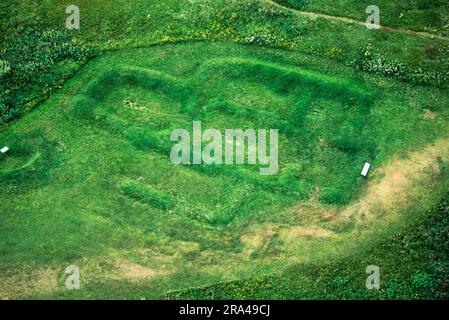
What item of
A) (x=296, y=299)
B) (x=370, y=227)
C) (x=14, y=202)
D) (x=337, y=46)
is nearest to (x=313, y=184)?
(x=370, y=227)

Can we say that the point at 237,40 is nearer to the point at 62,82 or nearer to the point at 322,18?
the point at 322,18

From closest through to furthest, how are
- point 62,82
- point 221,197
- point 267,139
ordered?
point 221,197, point 267,139, point 62,82

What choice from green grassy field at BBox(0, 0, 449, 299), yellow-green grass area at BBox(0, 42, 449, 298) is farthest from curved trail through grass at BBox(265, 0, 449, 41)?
yellow-green grass area at BBox(0, 42, 449, 298)

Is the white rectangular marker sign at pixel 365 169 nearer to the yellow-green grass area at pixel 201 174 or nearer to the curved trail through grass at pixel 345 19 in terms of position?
the yellow-green grass area at pixel 201 174

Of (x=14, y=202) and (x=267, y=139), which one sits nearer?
(x=14, y=202)

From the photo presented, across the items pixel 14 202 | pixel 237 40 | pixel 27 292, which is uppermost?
pixel 237 40
